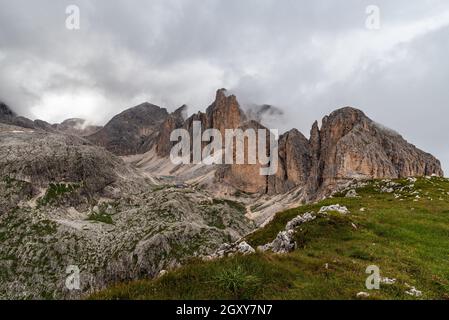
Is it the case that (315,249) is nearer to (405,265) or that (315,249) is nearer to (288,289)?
(405,265)

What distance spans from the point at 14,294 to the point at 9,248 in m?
32.7

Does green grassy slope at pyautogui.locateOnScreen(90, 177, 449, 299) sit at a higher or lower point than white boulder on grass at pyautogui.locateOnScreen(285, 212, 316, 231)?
lower

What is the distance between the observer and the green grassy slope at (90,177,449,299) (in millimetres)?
16641

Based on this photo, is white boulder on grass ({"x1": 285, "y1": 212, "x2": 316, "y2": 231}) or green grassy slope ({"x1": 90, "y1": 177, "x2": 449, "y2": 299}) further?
white boulder on grass ({"x1": 285, "y1": 212, "x2": 316, "y2": 231})

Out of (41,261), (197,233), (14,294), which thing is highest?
(197,233)

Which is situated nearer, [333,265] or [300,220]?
[333,265]

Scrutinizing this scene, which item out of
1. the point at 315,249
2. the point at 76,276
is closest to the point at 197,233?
the point at 76,276

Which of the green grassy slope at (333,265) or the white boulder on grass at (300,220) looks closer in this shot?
the green grassy slope at (333,265)

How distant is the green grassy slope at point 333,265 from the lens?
16.6m

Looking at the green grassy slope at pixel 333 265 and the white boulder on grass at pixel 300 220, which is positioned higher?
the white boulder on grass at pixel 300 220

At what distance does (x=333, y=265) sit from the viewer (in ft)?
69.3

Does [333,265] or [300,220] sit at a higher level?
[300,220]

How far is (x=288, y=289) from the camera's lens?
16.8 m
